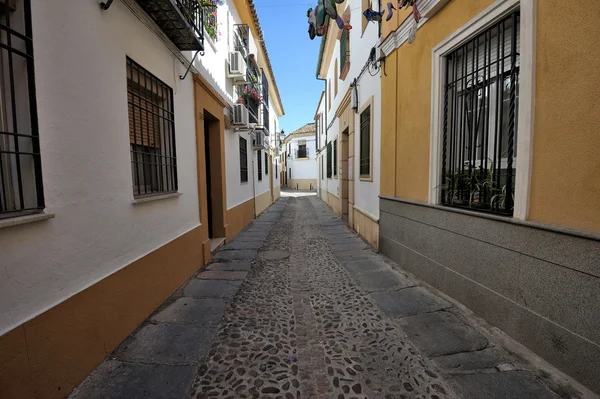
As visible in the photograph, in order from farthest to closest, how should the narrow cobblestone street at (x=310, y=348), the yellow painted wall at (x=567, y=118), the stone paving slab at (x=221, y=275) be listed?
the stone paving slab at (x=221, y=275) < the narrow cobblestone street at (x=310, y=348) < the yellow painted wall at (x=567, y=118)

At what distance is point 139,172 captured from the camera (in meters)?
3.12

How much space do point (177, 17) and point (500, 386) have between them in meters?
4.54

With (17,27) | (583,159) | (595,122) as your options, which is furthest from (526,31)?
(17,27)

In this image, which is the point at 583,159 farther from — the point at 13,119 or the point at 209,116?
the point at 209,116

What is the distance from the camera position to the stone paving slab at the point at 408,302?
3029 millimetres

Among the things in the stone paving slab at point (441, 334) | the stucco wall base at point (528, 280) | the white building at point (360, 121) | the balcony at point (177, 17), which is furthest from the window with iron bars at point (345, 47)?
the stone paving slab at point (441, 334)

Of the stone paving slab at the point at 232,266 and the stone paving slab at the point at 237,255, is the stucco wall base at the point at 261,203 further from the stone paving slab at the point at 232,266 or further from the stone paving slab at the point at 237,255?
the stone paving slab at the point at 232,266

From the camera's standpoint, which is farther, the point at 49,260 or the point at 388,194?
the point at 388,194

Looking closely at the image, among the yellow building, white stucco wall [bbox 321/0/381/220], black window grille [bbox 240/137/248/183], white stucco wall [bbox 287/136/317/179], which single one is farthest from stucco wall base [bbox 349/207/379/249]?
white stucco wall [bbox 287/136/317/179]

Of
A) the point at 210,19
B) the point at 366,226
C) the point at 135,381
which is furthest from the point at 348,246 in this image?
the point at 210,19

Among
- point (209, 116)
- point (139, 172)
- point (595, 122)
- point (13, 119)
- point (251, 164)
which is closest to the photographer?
point (13, 119)

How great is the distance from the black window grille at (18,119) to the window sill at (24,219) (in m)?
0.06

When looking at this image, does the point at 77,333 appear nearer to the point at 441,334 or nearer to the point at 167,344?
the point at 167,344

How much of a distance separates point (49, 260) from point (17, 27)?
1.48 m
